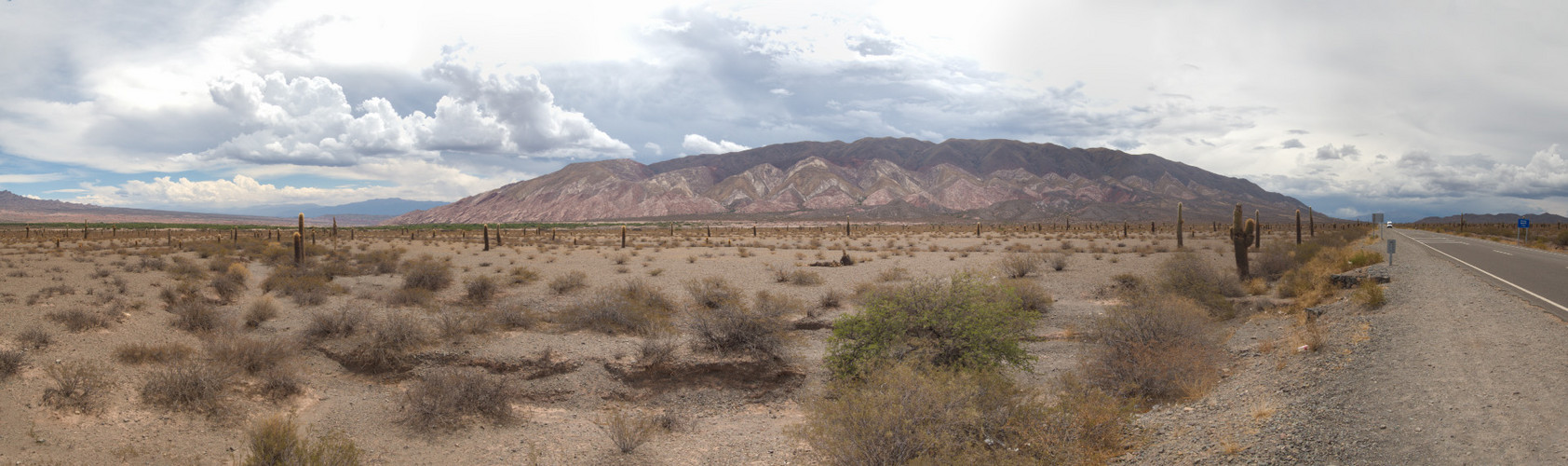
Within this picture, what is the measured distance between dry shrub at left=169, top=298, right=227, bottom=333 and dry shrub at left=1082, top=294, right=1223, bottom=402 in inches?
691

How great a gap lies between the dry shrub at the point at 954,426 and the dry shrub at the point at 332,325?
1083 centimetres

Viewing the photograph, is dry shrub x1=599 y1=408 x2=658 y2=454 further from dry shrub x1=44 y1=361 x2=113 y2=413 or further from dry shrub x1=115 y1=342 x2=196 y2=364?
dry shrub x1=115 y1=342 x2=196 y2=364

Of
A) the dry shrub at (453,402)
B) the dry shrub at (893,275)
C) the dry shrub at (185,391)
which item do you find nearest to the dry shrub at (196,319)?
the dry shrub at (185,391)

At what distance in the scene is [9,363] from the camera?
9.26 meters

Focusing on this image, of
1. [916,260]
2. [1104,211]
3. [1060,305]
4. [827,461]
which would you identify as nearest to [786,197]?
[1104,211]

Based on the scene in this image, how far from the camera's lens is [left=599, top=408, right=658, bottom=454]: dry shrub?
365 inches

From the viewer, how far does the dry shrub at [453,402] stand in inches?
386

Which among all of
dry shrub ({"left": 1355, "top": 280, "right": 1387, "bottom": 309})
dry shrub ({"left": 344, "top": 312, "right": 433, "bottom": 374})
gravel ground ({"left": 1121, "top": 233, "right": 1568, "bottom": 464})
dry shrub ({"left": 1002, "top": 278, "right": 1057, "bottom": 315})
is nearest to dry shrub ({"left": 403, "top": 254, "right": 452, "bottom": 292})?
dry shrub ({"left": 344, "top": 312, "right": 433, "bottom": 374})

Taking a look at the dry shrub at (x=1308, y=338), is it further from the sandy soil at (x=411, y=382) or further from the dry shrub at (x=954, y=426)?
the dry shrub at (x=954, y=426)

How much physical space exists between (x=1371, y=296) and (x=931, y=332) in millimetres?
10219

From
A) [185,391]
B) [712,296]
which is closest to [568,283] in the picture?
[712,296]

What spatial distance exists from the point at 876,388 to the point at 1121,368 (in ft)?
16.3

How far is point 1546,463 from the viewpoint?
198 inches

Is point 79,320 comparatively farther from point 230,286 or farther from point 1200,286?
point 1200,286
